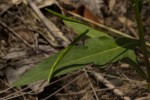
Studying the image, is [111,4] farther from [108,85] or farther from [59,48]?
[108,85]

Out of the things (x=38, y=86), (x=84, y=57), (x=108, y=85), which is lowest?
(x=108, y=85)

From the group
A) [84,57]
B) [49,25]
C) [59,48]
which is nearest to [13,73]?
[59,48]

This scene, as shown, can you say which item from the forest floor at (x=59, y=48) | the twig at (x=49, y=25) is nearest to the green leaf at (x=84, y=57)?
the forest floor at (x=59, y=48)

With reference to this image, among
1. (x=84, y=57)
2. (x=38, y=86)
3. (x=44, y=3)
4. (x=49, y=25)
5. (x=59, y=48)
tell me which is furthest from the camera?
(x=44, y=3)

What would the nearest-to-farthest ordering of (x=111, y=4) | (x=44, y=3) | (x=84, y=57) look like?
(x=84, y=57) → (x=44, y=3) → (x=111, y=4)

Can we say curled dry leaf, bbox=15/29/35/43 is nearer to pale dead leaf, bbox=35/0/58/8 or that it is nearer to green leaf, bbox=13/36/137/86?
pale dead leaf, bbox=35/0/58/8

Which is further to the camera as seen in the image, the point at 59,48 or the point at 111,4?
the point at 111,4

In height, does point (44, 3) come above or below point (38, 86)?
above

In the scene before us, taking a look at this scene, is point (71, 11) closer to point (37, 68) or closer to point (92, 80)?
point (92, 80)
